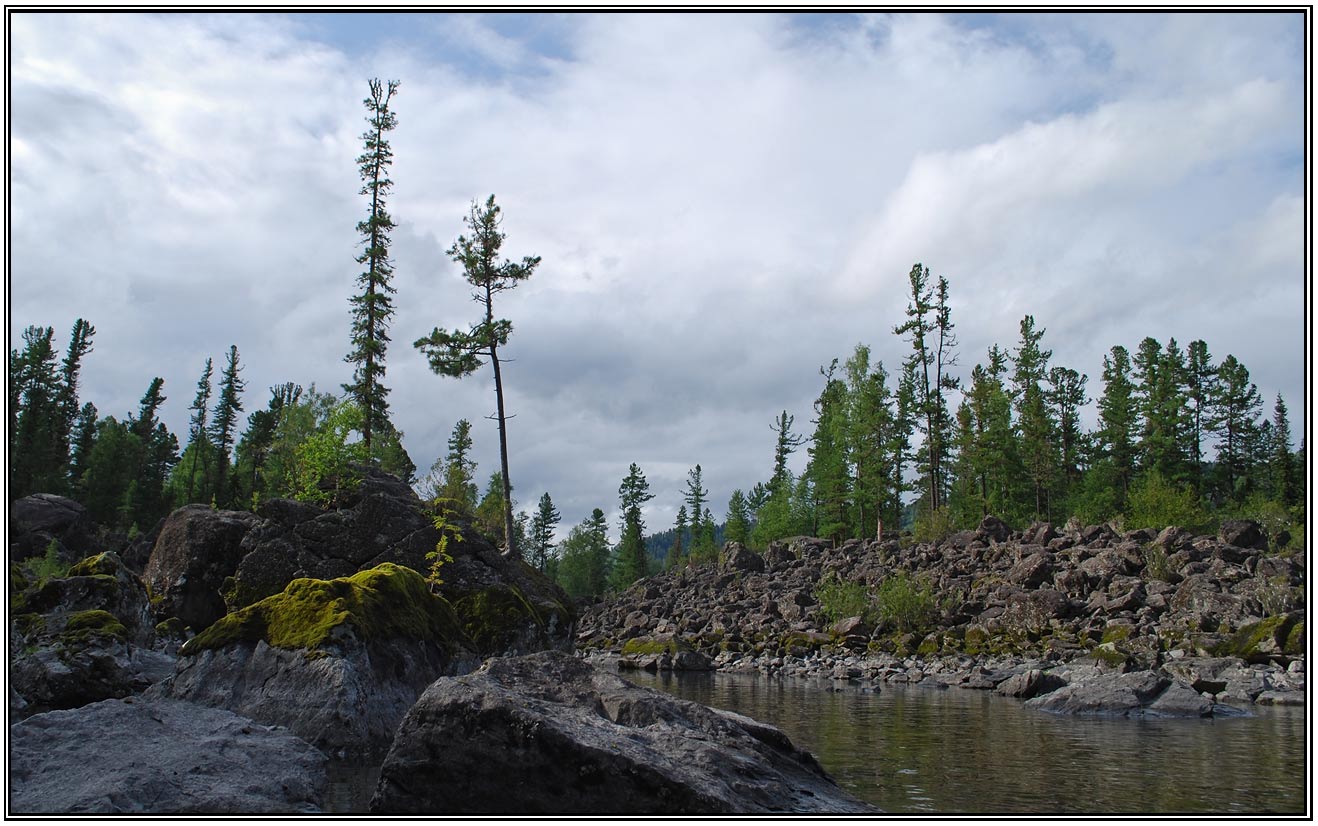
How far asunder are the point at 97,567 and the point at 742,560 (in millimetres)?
48671

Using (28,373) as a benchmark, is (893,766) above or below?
below

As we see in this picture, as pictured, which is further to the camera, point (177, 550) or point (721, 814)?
point (177, 550)

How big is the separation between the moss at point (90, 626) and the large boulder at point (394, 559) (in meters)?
3.06

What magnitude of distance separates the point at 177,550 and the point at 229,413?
7391 cm

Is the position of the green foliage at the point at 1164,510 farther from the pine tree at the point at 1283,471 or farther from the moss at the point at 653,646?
the moss at the point at 653,646

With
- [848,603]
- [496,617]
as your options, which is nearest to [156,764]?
[496,617]

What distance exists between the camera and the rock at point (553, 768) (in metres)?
7.18

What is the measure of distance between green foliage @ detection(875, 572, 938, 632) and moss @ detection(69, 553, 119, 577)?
3053 cm

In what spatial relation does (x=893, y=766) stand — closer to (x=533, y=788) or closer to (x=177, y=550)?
(x=533, y=788)

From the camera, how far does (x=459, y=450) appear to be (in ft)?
287

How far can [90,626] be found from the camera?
547 inches

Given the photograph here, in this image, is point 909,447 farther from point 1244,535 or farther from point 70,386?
point 70,386

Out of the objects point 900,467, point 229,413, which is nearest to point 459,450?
point 229,413

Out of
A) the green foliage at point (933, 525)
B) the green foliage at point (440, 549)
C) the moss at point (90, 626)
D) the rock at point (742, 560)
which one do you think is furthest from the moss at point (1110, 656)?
→ the rock at point (742, 560)
